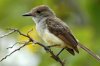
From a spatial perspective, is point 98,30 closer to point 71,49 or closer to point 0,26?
point 71,49

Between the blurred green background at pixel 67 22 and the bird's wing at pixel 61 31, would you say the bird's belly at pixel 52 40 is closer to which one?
the bird's wing at pixel 61 31

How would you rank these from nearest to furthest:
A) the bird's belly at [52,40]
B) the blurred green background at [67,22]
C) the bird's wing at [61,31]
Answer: the bird's wing at [61,31] → the bird's belly at [52,40] → the blurred green background at [67,22]

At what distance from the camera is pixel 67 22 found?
21.4 feet

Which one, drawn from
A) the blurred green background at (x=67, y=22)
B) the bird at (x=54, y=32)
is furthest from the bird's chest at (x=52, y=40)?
the blurred green background at (x=67, y=22)

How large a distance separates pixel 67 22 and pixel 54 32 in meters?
1.18

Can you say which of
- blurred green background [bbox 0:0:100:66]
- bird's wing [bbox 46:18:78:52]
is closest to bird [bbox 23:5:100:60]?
bird's wing [bbox 46:18:78:52]

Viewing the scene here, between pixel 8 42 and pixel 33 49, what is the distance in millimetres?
645

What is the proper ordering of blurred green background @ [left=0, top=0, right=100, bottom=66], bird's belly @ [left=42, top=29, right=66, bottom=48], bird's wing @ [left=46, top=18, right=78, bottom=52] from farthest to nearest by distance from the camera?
blurred green background @ [left=0, top=0, right=100, bottom=66]
bird's belly @ [left=42, top=29, right=66, bottom=48]
bird's wing @ [left=46, top=18, right=78, bottom=52]

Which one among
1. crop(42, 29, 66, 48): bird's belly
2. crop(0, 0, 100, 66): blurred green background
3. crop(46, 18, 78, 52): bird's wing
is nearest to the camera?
crop(46, 18, 78, 52): bird's wing

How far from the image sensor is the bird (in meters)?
5.11

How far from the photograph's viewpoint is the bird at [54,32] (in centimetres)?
511

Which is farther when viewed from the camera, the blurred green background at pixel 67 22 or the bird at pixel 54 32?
the blurred green background at pixel 67 22

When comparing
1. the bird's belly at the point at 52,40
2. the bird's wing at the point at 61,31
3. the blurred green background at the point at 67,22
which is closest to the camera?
the bird's wing at the point at 61,31

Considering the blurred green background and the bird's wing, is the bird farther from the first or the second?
the blurred green background
